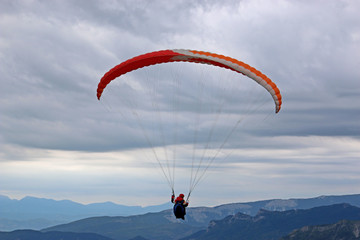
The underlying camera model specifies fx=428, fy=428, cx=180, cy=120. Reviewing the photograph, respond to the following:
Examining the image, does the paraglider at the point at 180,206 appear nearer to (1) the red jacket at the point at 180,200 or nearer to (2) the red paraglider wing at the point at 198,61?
(1) the red jacket at the point at 180,200

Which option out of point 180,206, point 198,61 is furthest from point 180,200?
point 198,61

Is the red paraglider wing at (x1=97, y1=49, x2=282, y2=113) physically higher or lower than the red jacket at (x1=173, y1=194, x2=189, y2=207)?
higher

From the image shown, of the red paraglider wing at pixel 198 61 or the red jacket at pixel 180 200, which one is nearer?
the red paraglider wing at pixel 198 61

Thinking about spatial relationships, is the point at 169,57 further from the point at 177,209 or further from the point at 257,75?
the point at 177,209

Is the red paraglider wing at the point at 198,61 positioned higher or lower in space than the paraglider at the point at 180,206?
higher

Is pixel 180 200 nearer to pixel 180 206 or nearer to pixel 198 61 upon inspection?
pixel 180 206

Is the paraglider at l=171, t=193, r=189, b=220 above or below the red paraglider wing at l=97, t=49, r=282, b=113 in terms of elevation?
below

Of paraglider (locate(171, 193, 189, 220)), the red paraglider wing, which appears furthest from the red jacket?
the red paraglider wing

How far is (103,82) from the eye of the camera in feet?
147

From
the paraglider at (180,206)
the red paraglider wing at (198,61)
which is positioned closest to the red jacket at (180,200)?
the paraglider at (180,206)

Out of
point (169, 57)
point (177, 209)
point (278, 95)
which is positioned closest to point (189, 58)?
point (169, 57)

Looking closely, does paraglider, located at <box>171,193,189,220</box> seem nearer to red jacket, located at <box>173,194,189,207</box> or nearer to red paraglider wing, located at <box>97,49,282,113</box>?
red jacket, located at <box>173,194,189,207</box>

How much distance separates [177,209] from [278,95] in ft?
48.5

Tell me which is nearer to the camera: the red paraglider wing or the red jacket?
the red paraglider wing
